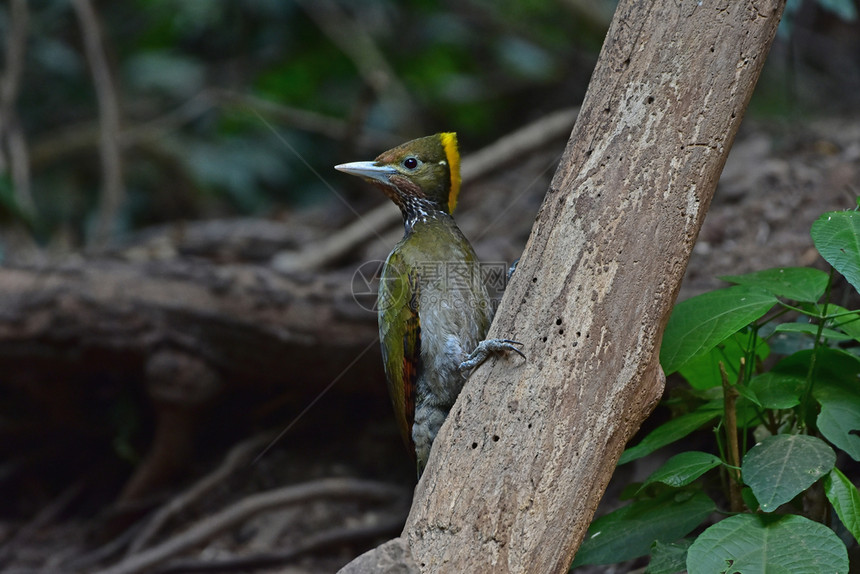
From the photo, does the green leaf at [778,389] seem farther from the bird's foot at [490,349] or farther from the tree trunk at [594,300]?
the bird's foot at [490,349]

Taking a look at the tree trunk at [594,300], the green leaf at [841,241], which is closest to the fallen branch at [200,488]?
the tree trunk at [594,300]

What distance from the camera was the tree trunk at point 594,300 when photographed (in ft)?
6.57

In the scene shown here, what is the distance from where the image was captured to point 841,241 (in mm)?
2127

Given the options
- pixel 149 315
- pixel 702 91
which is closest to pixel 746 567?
pixel 702 91

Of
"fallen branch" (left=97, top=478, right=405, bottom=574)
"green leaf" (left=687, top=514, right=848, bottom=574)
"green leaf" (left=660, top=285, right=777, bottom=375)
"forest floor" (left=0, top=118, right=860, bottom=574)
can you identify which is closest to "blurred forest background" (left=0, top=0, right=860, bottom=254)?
"forest floor" (left=0, top=118, right=860, bottom=574)

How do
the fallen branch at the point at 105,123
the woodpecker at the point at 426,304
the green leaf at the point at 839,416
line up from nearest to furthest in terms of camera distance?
the green leaf at the point at 839,416 < the woodpecker at the point at 426,304 < the fallen branch at the point at 105,123

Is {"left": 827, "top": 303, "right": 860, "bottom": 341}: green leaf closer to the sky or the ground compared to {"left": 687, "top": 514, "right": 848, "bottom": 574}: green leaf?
closer to the sky

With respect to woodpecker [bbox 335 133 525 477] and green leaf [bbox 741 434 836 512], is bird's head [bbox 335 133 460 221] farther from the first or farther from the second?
green leaf [bbox 741 434 836 512]

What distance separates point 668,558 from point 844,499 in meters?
0.47

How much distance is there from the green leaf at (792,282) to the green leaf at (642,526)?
25.1 inches

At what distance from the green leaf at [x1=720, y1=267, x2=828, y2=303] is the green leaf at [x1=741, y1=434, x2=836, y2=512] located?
1.37ft

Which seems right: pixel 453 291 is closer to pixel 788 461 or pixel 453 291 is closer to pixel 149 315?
pixel 788 461

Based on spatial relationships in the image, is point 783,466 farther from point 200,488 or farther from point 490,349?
point 200,488

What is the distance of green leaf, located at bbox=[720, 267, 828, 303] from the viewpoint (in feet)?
7.43
